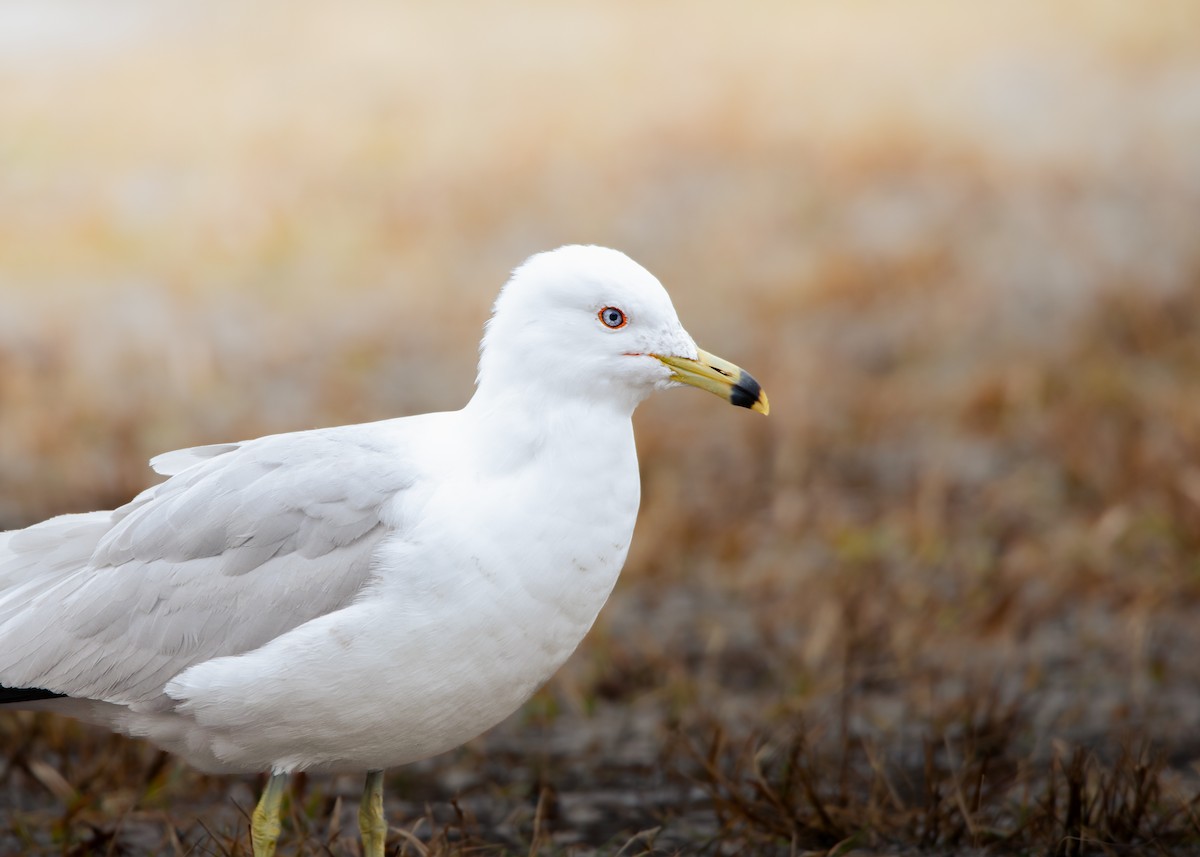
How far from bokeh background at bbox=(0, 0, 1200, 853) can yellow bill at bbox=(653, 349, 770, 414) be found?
1.19 m

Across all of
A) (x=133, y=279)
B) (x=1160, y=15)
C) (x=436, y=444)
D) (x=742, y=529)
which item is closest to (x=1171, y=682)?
(x=742, y=529)

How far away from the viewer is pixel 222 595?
4023mm

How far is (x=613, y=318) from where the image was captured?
406cm

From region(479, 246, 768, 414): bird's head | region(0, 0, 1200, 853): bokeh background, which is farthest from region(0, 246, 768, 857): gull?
region(0, 0, 1200, 853): bokeh background

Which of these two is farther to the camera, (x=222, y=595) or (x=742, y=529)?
(x=742, y=529)

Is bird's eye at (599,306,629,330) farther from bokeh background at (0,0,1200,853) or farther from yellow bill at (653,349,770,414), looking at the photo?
bokeh background at (0,0,1200,853)

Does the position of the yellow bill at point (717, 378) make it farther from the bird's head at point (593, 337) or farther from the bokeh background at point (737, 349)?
the bokeh background at point (737, 349)

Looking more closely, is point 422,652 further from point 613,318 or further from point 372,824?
point 613,318

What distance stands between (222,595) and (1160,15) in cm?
1323

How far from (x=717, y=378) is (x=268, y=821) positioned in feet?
5.19

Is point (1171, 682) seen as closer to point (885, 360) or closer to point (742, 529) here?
point (742, 529)

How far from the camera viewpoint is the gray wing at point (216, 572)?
395 centimetres

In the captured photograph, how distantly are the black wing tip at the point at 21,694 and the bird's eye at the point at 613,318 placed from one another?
5.51 feet

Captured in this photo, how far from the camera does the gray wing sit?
395 centimetres
